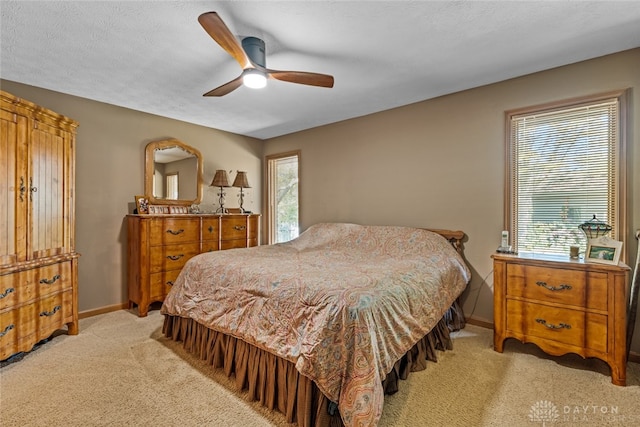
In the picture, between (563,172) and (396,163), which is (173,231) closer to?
(396,163)

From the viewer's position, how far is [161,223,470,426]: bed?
→ 151cm

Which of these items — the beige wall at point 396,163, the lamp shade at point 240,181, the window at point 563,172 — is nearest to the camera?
the window at point 563,172

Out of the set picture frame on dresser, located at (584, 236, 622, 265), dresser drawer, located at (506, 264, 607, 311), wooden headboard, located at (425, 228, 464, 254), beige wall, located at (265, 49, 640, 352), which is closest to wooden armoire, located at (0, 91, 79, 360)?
beige wall, located at (265, 49, 640, 352)

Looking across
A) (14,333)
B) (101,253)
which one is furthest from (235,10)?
(101,253)

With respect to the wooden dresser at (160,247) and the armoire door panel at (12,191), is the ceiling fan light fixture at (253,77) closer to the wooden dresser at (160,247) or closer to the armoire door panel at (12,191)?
the armoire door panel at (12,191)

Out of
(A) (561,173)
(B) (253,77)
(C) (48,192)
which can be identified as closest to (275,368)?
(B) (253,77)

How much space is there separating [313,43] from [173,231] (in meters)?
2.68

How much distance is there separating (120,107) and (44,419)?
3.22 metres

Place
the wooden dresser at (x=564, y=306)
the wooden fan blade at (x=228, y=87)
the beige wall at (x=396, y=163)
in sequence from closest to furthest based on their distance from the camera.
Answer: the wooden dresser at (x=564, y=306) → the wooden fan blade at (x=228, y=87) → the beige wall at (x=396, y=163)

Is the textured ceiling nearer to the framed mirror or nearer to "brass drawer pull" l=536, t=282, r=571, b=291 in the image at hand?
the framed mirror

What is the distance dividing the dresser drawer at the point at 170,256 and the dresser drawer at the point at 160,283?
0.06 metres

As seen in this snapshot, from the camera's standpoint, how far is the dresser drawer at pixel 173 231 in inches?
136

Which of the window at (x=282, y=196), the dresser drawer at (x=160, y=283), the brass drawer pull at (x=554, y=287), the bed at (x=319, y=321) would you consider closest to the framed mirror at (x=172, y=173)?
the dresser drawer at (x=160, y=283)

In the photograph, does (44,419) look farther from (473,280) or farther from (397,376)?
(473,280)
